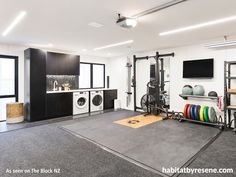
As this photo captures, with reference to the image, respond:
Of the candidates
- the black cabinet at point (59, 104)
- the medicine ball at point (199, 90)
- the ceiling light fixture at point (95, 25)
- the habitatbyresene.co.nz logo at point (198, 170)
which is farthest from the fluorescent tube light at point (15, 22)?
the medicine ball at point (199, 90)

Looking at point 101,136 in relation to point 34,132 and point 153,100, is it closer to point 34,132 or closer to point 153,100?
point 34,132

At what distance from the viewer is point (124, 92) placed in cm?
765

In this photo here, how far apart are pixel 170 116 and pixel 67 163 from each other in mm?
4199

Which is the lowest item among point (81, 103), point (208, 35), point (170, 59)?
point (81, 103)

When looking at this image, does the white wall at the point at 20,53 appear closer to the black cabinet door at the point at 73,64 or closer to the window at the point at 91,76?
the black cabinet door at the point at 73,64

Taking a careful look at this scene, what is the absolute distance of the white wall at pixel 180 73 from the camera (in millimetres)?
4730

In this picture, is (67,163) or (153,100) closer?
(67,163)

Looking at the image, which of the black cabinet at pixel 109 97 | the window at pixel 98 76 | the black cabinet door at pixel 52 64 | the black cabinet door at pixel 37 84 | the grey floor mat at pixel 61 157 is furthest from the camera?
the window at pixel 98 76

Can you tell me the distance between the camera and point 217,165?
252 centimetres

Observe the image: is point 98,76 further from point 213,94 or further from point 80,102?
point 213,94

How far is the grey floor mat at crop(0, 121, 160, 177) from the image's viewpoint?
7.63 feet

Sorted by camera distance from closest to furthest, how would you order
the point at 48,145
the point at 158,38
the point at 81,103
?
1. the point at 48,145
2. the point at 158,38
3. the point at 81,103

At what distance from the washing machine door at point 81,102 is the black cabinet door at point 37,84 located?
1307mm

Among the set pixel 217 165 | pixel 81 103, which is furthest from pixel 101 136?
pixel 81 103
